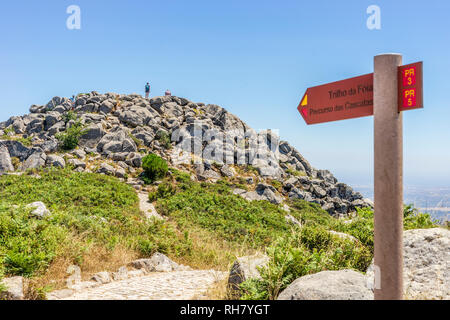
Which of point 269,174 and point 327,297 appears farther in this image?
point 269,174

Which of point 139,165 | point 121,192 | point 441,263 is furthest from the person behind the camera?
point 139,165

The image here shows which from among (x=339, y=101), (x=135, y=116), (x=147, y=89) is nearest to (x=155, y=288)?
(x=339, y=101)

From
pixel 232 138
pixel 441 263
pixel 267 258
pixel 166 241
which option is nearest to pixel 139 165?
pixel 232 138

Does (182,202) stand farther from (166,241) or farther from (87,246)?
(87,246)

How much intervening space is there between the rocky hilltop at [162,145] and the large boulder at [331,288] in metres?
20.2

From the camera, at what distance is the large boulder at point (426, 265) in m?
4.15

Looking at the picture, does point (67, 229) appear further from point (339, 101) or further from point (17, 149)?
point (17, 149)

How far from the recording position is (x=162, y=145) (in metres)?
30.8

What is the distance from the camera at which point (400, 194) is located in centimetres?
287

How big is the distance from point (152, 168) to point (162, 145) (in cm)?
694

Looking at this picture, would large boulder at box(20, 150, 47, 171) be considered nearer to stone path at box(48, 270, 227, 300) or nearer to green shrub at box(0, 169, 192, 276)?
green shrub at box(0, 169, 192, 276)

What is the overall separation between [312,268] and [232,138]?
1192 inches

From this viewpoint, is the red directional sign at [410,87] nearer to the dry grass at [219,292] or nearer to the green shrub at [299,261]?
the green shrub at [299,261]

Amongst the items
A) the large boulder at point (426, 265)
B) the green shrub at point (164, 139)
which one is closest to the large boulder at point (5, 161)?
the green shrub at point (164, 139)
